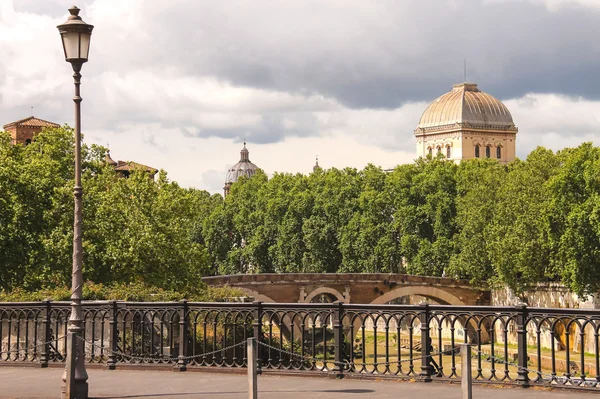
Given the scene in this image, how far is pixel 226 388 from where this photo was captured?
15906 millimetres

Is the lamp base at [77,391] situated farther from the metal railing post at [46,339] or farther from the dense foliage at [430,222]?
the dense foliage at [430,222]

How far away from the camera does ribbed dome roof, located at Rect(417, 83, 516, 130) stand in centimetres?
13688

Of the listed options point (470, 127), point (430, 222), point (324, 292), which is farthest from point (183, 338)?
point (470, 127)

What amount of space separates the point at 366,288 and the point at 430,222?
27.3ft

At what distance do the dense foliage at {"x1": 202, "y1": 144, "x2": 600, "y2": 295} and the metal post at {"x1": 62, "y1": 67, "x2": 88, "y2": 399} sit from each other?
38.0m

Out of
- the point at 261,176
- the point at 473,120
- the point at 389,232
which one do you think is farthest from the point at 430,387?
the point at 473,120

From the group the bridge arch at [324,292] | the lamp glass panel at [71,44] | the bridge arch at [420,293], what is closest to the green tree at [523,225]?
the bridge arch at [420,293]

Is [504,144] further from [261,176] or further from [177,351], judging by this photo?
[177,351]

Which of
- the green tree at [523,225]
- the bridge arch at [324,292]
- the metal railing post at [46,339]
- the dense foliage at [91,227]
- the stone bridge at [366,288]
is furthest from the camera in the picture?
the bridge arch at [324,292]

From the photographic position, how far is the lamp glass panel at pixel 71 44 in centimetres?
1616

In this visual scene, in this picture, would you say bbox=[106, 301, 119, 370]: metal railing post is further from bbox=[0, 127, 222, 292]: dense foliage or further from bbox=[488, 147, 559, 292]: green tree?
bbox=[488, 147, 559, 292]: green tree

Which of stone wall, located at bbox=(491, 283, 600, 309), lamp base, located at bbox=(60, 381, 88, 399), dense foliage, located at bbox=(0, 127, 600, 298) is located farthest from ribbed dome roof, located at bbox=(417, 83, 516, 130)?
lamp base, located at bbox=(60, 381, 88, 399)

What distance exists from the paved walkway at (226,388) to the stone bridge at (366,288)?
154ft

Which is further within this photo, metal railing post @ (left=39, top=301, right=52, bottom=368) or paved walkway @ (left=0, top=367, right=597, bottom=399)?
metal railing post @ (left=39, top=301, right=52, bottom=368)
